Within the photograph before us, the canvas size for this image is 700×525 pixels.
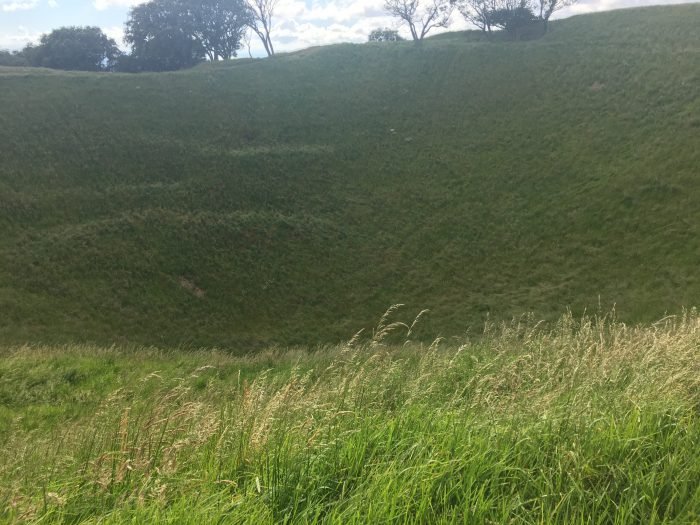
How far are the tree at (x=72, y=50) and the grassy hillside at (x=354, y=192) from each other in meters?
28.1

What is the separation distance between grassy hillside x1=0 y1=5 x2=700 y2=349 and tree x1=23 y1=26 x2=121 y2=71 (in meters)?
28.1

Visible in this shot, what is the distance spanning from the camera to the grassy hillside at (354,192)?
24.1m

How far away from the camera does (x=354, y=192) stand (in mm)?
36406

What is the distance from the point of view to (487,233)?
1216 inches

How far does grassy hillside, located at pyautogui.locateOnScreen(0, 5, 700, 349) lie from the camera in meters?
24.1

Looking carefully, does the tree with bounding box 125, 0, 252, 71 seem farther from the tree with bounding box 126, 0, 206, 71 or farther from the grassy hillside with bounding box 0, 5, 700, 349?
the grassy hillside with bounding box 0, 5, 700, 349

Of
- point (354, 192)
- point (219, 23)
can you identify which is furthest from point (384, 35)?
point (354, 192)

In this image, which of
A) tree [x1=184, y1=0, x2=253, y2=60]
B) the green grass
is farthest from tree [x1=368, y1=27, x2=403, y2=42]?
the green grass

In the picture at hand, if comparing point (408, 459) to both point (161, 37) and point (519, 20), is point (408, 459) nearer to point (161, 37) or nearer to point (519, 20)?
point (519, 20)

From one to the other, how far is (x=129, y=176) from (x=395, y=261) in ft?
66.3

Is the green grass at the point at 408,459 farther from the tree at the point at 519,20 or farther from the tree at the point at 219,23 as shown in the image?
the tree at the point at 219,23

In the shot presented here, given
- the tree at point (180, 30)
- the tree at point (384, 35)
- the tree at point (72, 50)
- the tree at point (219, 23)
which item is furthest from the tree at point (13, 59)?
the tree at point (384, 35)

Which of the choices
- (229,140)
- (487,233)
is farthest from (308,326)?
(229,140)

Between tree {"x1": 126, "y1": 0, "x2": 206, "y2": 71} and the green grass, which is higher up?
tree {"x1": 126, "y1": 0, "x2": 206, "y2": 71}
